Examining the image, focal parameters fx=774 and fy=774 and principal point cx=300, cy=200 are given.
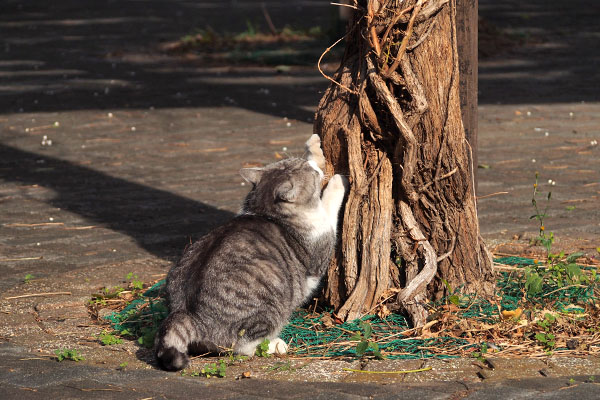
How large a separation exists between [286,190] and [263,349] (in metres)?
0.90

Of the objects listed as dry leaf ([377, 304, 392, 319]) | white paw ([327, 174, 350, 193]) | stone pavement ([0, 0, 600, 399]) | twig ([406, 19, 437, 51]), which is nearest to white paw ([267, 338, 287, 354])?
stone pavement ([0, 0, 600, 399])

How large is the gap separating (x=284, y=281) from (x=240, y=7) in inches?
638

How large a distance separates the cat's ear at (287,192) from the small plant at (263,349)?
0.82m

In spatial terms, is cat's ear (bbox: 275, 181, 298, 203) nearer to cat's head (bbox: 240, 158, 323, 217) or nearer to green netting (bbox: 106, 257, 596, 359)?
cat's head (bbox: 240, 158, 323, 217)

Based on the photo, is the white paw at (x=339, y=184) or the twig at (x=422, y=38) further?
the white paw at (x=339, y=184)

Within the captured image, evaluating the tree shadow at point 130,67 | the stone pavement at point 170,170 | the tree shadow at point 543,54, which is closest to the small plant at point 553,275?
the stone pavement at point 170,170

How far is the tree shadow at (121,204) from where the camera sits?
595 cm

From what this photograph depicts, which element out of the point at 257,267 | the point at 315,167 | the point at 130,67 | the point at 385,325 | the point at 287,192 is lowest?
the point at 385,325

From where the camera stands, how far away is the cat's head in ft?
14.2

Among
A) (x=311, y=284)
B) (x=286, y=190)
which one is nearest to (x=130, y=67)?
(x=286, y=190)

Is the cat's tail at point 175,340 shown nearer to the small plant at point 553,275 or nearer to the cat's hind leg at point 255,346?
the cat's hind leg at point 255,346

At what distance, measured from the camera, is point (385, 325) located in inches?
162

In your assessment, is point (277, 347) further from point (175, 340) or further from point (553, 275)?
point (553, 275)

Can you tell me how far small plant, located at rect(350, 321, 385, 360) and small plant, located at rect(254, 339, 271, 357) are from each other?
432 mm
